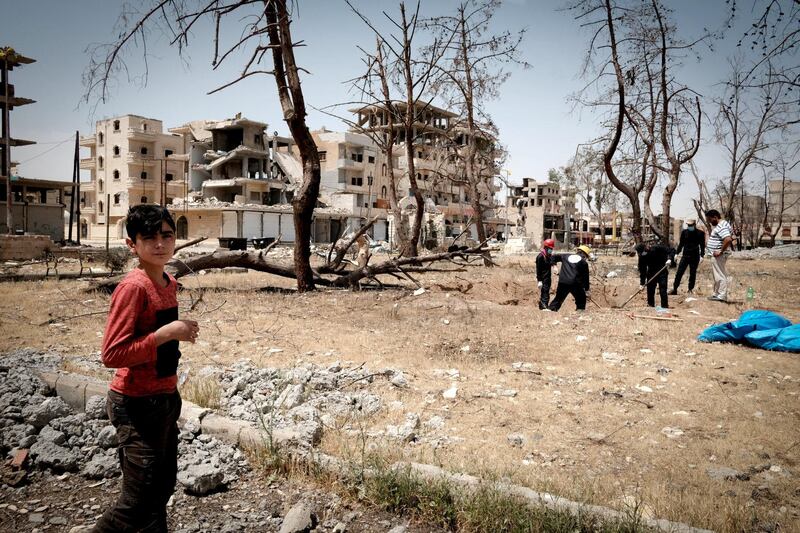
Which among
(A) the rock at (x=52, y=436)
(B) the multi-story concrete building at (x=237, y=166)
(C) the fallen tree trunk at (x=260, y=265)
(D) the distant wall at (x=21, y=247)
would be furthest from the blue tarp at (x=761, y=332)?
(B) the multi-story concrete building at (x=237, y=166)

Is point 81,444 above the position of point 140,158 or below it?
below

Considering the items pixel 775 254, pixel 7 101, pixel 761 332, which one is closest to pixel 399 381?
pixel 761 332

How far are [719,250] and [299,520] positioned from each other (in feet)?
34.1

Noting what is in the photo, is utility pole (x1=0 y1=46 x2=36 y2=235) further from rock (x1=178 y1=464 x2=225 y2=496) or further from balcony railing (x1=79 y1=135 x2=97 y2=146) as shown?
rock (x1=178 y1=464 x2=225 y2=496)

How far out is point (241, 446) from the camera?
347 cm

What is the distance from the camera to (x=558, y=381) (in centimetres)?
529

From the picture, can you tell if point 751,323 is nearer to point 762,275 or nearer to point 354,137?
point 762,275

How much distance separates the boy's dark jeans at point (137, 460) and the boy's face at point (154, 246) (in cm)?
57

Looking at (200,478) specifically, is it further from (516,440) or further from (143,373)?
(516,440)

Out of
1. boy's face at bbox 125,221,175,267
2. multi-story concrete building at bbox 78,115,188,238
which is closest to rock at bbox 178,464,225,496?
boy's face at bbox 125,221,175,267

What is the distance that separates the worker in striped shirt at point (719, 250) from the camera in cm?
1015

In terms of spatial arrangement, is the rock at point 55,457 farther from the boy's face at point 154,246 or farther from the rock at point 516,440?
the rock at point 516,440

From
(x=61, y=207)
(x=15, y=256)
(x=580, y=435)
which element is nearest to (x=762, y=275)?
(x=580, y=435)

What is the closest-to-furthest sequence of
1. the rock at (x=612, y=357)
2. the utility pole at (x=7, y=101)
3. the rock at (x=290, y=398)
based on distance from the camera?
the rock at (x=290, y=398), the rock at (x=612, y=357), the utility pole at (x=7, y=101)
